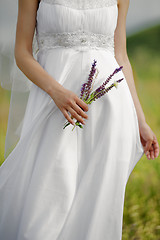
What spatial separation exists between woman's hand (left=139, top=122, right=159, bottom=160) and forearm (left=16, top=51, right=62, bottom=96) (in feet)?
1.28

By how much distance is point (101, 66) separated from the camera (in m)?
1.19

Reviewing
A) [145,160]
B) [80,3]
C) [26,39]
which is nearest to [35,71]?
[26,39]

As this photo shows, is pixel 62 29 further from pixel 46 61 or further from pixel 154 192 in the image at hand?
pixel 154 192

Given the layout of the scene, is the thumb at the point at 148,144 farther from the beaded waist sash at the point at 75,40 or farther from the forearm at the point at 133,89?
the beaded waist sash at the point at 75,40

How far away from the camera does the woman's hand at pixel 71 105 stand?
3.40 feet

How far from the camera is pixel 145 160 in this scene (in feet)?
9.40

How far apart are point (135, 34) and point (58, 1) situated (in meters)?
2.17

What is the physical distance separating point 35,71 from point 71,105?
208 mm

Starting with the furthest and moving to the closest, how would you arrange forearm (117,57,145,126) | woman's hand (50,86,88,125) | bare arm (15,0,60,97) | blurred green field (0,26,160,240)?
1. blurred green field (0,26,160,240)
2. forearm (117,57,145,126)
3. bare arm (15,0,60,97)
4. woman's hand (50,86,88,125)

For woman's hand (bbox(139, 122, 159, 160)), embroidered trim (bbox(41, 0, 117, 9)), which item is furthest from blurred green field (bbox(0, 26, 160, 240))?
embroidered trim (bbox(41, 0, 117, 9))

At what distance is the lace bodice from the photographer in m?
1.17

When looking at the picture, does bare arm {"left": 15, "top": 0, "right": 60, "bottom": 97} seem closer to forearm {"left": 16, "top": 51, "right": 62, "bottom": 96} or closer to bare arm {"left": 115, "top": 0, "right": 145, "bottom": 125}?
forearm {"left": 16, "top": 51, "right": 62, "bottom": 96}

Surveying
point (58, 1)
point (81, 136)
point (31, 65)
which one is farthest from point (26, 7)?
point (81, 136)

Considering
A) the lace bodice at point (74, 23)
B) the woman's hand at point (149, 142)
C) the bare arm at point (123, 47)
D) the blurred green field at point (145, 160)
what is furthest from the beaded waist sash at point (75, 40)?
the blurred green field at point (145, 160)
